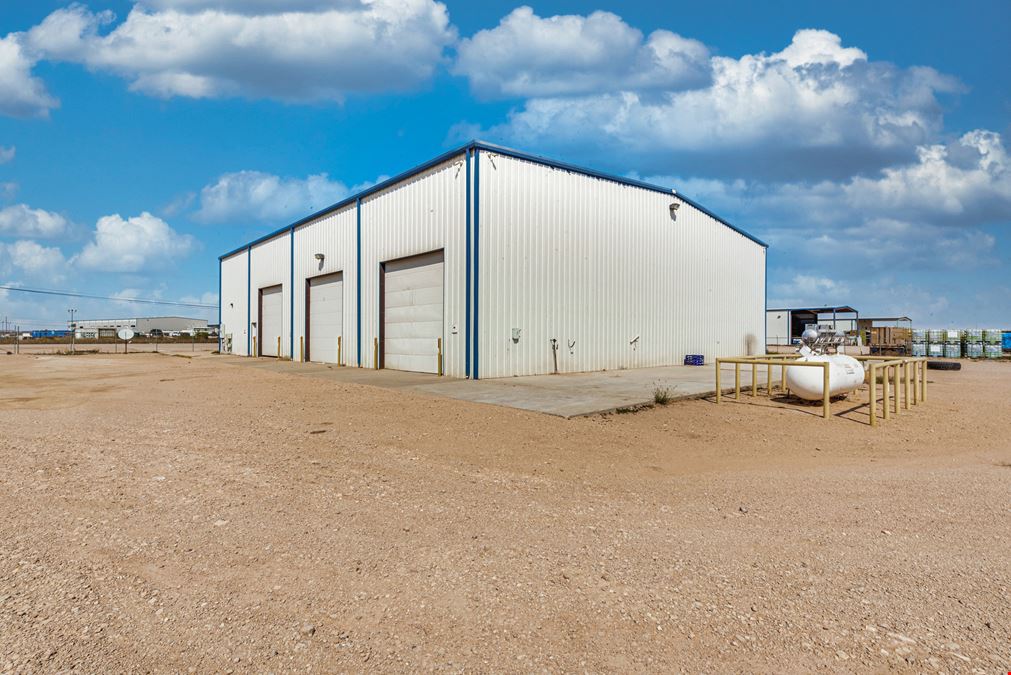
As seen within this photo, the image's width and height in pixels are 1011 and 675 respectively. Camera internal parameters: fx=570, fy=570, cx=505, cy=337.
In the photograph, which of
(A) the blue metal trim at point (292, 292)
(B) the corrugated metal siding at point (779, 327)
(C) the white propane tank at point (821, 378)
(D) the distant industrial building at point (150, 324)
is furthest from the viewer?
(D) the distant industrial building at point (150, 324)

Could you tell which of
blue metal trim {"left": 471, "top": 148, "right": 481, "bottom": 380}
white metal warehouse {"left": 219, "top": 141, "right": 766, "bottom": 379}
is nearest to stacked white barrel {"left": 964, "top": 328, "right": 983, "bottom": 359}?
white metal warehouse {"left": 219, "top": 141, "right": 766, "bottom": 379}

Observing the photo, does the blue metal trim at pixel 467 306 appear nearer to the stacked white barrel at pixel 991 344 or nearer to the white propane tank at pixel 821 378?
the white propane tank at pixel 821 378

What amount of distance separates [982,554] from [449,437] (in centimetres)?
537

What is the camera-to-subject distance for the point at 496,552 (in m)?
3.67

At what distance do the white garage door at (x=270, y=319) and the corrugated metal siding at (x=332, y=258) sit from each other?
289 centimetres

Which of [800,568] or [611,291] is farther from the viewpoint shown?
[611,291]

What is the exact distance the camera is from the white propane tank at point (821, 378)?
10102mm

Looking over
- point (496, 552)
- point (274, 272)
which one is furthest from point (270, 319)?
point (496, 552)

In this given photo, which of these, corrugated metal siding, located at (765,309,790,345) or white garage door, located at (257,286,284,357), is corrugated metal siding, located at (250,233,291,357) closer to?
white garage door, located at (257,286,284,357)

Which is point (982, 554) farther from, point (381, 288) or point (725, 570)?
point (381, 288)

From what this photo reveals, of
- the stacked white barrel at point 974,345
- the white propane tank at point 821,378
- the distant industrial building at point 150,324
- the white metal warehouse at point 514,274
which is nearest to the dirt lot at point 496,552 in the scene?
the white propane tank at point 821,378

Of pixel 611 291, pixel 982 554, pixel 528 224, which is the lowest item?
pixel 982 554

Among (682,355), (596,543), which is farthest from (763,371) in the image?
(596,543)

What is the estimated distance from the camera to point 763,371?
1772cm
